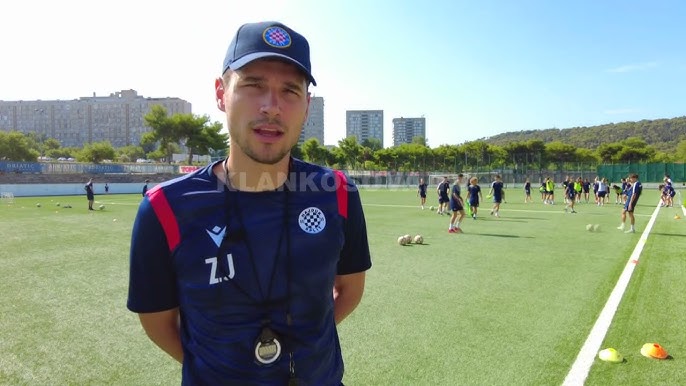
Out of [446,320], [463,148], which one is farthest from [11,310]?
[463,148]

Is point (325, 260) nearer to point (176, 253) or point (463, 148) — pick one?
point (176, 253)

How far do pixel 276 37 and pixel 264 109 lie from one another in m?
0.29

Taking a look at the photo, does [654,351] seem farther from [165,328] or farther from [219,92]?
[219,92]

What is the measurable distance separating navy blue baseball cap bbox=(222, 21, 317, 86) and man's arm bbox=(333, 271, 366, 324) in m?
0.99

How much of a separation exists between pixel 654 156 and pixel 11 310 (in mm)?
107820

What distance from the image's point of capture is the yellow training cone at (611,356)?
456 centimetres

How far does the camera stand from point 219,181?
173 cm

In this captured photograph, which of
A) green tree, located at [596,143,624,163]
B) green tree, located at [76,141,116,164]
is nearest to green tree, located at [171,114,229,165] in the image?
green tree, located at [76,141,116,164]

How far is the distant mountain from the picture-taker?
136913 millimetres

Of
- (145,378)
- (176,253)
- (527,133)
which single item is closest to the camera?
(176,253)

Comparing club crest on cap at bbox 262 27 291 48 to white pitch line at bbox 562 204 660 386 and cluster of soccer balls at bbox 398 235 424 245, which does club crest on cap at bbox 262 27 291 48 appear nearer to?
white pitch line at bbox 562 204 660 386

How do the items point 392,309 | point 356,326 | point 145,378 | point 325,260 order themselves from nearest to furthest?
point 325,260, point 145,378, point 356,326, point 392,309

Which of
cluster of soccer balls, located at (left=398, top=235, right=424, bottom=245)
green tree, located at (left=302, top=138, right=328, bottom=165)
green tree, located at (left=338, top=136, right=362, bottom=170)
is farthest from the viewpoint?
green tree, located at (left=338, top=136, right=362, bottom=170)

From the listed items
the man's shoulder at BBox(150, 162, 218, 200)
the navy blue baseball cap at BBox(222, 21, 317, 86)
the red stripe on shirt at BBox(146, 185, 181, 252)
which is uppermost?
the navy blue baseball cap at BBox(222, 21, 317, 86)
